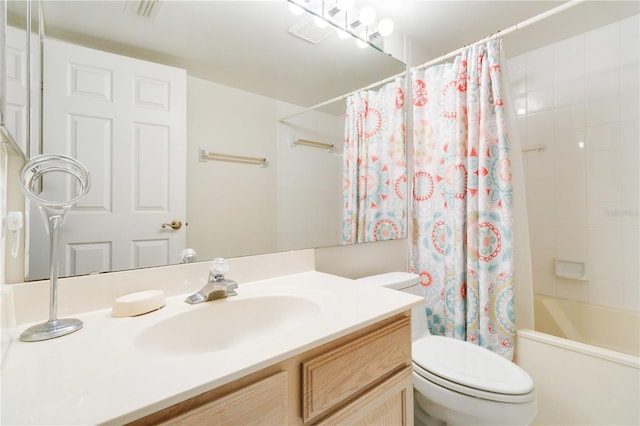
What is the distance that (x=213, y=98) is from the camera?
1007 millimetres

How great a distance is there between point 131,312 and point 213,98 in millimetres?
716

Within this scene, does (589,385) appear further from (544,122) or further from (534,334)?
(544,122)

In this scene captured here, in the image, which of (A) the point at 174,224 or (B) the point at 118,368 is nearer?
(B) the point at 118,368

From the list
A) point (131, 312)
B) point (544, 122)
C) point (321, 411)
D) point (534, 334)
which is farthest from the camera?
point (544, 122)

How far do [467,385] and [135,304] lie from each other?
1.08m

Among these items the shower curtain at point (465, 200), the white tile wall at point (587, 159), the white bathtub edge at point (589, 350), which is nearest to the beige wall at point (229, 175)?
the shower curtain at point (465, 200)

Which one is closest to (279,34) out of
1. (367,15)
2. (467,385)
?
(367,15)

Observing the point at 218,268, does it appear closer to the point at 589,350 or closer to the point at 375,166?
the point at 375,166

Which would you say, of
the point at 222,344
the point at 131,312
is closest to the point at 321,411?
the point at 222,344

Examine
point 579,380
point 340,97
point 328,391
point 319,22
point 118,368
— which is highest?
point 319,22

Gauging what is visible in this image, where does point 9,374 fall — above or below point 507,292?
above

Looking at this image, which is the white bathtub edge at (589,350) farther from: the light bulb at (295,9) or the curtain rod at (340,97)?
the light bulb at (295,9)

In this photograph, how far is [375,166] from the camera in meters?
1.62

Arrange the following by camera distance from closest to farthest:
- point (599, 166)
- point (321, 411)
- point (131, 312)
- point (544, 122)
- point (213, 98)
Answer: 1. point (321, 411)
2. point (131, 312)
3. point (213, 98)
4. point (599, 166)
5. point (544, 122)
